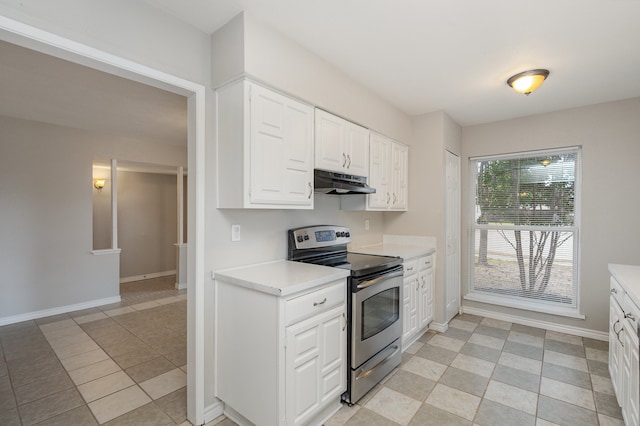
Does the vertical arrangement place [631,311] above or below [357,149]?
below

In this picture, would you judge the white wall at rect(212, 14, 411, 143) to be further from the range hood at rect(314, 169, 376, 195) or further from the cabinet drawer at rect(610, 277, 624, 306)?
the cabinet drawer at rect(610, 277, 624, 306)

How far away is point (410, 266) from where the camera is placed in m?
2.99

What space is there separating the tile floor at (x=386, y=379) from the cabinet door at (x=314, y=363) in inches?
10.4

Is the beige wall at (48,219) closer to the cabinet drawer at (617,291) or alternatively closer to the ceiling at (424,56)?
the ceiling at (424,56)

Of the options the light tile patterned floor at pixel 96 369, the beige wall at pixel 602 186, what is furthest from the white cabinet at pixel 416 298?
the light tile patterned floor at pixel 96 369

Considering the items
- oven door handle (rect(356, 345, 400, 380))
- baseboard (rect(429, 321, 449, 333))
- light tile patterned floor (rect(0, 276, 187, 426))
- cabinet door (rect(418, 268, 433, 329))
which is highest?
cabinet door (rect(418, 268, 433, 329))

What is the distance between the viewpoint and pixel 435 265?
350 centimetres

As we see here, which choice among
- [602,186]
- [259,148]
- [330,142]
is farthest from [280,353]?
[602,186]

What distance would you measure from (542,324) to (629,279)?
1985 millimetres

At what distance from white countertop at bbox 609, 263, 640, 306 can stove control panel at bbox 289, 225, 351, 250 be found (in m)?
1.97

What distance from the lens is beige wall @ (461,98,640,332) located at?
312cm

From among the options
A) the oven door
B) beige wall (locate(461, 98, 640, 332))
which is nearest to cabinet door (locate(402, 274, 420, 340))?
the oven door

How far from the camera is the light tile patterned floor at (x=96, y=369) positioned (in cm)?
204

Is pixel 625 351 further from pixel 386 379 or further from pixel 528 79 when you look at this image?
pixel 528 79
